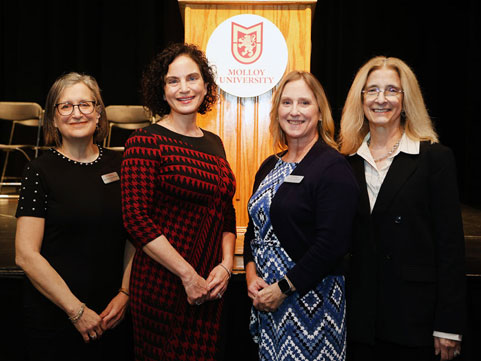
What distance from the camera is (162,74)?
73.3 inches

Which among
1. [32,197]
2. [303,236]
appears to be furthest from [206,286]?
[32,197]

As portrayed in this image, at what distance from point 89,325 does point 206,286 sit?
18.7 inches

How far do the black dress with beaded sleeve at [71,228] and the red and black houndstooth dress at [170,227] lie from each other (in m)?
0.17

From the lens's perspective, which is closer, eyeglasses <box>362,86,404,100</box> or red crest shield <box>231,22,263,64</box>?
eyeglasses <box>362,86,404,100</box>

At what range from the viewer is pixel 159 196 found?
172cm

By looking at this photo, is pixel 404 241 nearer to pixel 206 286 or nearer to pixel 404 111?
pixel 404 111

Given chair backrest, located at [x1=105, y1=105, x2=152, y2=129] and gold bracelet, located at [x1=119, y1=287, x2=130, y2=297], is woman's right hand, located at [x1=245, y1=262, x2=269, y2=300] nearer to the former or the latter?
gold bracelet, located at [x1=119, y1=287, x2=130, y2=297]

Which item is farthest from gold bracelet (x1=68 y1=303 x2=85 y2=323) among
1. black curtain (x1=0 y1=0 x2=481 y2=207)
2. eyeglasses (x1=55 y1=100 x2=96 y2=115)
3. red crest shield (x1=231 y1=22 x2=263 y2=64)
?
black curtain (x1=0 y1=0 x2=481 y2=207)

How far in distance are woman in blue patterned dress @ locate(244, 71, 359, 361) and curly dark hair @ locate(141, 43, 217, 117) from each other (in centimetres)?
33

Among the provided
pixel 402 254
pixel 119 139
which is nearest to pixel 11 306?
pixel 402 254

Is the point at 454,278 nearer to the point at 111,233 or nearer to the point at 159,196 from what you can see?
the point at 159,196

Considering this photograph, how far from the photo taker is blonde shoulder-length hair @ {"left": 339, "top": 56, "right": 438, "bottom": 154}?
6.04 ft

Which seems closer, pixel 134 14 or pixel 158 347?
pixel 158 347

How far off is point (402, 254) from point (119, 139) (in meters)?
6.51
